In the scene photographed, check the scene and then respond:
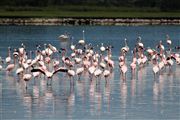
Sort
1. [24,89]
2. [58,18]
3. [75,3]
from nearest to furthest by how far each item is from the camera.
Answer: [24,89] → [58,18] → [75,3]

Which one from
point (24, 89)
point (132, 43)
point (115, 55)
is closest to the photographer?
point (24, 89)

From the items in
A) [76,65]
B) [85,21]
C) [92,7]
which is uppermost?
[76,65]

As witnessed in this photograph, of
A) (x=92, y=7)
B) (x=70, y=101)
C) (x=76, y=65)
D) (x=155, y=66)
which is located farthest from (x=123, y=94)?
(x=92, y=7)

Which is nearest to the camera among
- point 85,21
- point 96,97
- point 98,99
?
point 98,99

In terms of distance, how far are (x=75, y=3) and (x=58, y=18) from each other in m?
34.1

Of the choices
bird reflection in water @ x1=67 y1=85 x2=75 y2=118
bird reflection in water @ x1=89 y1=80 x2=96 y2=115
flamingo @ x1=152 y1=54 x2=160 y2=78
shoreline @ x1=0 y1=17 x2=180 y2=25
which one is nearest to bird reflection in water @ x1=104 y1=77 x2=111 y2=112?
bird reflection in water @ x1=89 y1=80 x2=96 y2=115

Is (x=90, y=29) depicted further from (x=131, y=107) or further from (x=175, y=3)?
(x=131, y=107)

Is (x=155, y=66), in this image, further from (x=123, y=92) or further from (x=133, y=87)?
(x=123, y=92)

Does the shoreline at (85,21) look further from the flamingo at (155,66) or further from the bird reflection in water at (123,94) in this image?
the bird reflection in water at (123,94)

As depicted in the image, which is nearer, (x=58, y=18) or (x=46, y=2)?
(x=58, y=18)

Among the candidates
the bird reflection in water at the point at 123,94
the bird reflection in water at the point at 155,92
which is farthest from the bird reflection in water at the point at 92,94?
the bird reflection in water at the point at 155,92

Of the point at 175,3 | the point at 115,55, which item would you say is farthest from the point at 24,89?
the point at 175,3

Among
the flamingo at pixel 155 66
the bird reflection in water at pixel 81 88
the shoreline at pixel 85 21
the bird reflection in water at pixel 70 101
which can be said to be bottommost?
the shoreline at pixel 85 21

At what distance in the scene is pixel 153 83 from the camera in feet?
88.5
